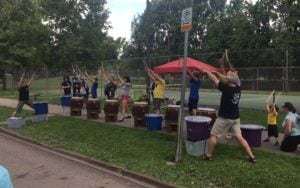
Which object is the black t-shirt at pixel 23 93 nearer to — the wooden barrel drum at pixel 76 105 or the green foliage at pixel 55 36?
the wooden barrel drum at pixel 76 105

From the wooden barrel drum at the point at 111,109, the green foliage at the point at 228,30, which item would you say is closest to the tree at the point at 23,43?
the green foliage at the point at 228,30

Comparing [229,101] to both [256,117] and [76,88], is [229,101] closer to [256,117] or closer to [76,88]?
[256,117]

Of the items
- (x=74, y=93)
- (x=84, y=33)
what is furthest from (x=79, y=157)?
(x=84, y=33)

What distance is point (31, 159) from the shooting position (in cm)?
1041

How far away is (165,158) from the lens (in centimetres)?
962

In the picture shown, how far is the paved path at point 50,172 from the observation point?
8156 millimetres

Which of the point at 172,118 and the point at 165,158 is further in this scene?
the point at 172,118

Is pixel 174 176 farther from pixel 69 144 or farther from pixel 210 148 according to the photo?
pixel 69 144

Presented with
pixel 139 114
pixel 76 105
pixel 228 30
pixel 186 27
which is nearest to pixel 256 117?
pixel 139 114

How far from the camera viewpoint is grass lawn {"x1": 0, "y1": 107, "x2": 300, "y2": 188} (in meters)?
7.81

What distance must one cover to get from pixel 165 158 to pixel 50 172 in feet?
7.66

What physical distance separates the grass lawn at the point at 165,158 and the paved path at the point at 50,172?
50cm

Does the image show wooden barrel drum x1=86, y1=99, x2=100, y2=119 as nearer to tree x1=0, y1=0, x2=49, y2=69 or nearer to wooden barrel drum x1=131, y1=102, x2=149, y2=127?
wooden barrel drum x1=131, y1=102, x2=149, y2=127

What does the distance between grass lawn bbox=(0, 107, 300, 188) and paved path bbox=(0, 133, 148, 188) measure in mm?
503
